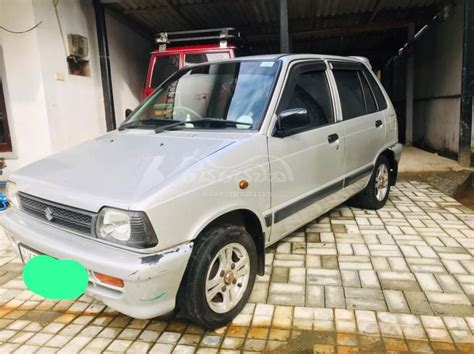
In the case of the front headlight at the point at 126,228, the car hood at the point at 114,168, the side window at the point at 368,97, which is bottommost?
the front headlight at the point at 126,228

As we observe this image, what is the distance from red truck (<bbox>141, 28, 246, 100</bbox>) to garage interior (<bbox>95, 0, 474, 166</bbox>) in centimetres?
79

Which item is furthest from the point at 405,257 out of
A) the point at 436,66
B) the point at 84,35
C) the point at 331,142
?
the point at 436,66

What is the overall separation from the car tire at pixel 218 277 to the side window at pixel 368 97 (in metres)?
2.55

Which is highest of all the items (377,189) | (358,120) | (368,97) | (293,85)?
(293,85)

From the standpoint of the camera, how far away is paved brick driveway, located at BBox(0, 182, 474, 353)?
2312 millimetres

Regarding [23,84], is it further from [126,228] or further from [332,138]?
[126,228]

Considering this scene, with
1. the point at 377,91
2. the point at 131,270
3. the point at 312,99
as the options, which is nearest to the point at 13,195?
the point at 131,270

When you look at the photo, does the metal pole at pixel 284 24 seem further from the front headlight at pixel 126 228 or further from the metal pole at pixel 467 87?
the front headlight at pixel 126 228

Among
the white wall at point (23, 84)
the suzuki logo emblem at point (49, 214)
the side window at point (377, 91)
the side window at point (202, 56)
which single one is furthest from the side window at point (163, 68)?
the suzuki logo emblem at point (49, 214)

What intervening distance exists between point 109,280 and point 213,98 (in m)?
1.67

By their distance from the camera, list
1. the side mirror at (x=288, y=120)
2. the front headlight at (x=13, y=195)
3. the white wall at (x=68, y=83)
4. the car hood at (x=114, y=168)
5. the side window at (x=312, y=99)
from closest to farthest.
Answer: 1. the car hood at (x=114, y=168)
2. the front headlight at (x=13, y=195)
3. the side mirror at (x=288, y=120)
4. the side window at (x=312, y=99)
5. the white wall at (x=68, y=83)

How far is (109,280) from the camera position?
2.02 meters

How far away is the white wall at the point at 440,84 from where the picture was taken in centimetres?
773

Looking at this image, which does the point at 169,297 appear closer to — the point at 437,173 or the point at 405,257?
the point at 405,257
